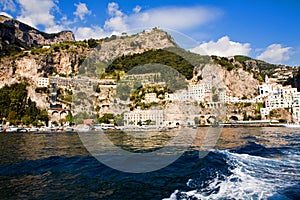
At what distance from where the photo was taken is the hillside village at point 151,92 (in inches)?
2132

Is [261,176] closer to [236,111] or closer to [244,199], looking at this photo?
[244,199]

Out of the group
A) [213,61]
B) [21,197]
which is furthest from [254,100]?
[21,197]

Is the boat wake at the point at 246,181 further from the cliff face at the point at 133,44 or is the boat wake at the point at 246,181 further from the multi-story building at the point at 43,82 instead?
the cliff face at the point at 133,44

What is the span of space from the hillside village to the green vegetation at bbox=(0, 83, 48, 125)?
163 cm

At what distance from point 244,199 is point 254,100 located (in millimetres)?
64307

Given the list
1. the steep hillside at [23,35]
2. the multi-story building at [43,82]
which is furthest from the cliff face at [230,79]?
the steep hillside at [23,35]

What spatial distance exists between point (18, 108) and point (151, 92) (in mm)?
33991

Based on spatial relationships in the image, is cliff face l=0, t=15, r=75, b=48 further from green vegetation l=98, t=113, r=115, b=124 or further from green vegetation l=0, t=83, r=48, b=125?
green vegetation l=98, t=113, r=115, b=124

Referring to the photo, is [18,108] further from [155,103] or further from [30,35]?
[30,35]

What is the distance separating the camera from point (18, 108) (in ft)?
196

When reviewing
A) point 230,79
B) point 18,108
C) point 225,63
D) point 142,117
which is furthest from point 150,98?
point 18,108

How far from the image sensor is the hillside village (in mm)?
54156

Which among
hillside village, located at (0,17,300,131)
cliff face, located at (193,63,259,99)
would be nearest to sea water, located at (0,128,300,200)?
hillside village, located at (0,17,300,131)

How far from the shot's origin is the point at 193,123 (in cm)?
5456
